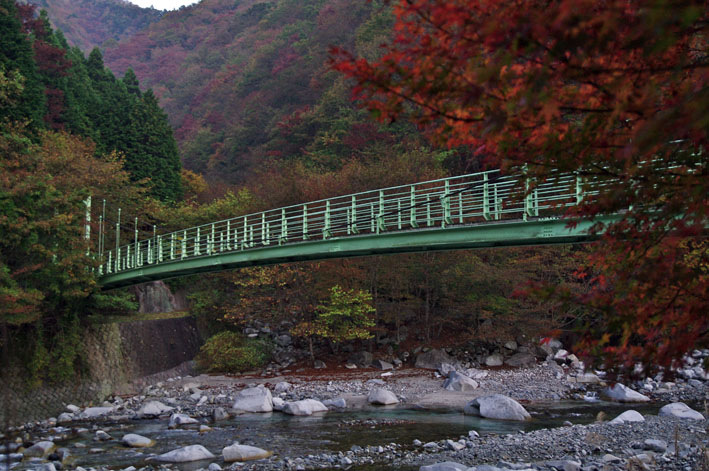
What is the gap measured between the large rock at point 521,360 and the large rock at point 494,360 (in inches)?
9.5

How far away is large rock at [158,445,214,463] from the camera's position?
9.68 m

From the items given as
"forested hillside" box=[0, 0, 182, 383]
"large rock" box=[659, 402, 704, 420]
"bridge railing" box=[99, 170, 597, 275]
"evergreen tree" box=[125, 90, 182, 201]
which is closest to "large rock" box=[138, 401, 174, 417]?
"forested hillside" box=[0, 0, 182, 383]

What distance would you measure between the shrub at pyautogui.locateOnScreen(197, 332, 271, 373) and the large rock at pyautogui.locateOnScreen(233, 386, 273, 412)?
5024 millimetres

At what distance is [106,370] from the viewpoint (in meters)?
17.6

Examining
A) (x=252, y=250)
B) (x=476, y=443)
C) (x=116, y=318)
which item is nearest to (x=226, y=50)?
(x=116, y=318)

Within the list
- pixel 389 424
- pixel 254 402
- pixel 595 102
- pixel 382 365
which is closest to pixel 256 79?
pixel 382 365

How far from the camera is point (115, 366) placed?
59.2ft

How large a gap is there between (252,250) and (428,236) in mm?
4695

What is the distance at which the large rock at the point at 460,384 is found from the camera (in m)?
16.5

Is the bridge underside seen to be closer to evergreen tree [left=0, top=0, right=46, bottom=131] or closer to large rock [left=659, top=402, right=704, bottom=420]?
large rock [left=659, top=402, right=704, bottom=420]

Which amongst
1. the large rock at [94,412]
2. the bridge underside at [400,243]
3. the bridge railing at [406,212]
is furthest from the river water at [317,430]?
the bridge railing at [406,212]

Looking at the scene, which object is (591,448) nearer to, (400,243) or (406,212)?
(400,243)

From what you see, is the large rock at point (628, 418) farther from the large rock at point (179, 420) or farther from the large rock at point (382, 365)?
the large rock at point (382, 365)

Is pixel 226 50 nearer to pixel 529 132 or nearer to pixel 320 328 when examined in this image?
pixel 320 328
